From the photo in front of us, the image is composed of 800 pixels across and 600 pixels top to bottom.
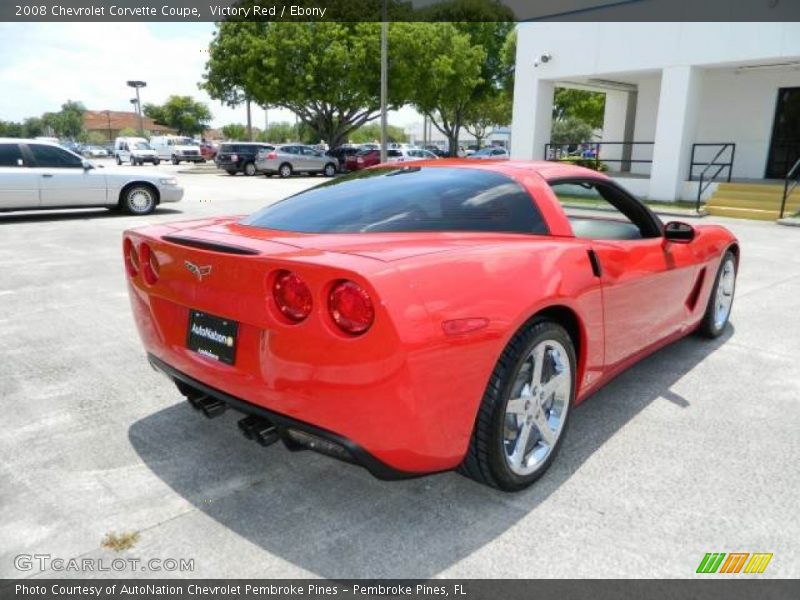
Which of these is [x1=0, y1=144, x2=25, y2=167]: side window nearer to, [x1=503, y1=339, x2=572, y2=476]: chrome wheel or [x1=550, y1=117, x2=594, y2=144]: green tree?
A: [x1=503, y1=339, x2=572, y2=476]: chrome wheel

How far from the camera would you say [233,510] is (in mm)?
2518

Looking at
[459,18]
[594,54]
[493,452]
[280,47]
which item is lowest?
[493,452]

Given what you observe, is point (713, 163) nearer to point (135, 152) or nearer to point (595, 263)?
point (595, 263)

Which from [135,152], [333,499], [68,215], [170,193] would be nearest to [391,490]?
[333,499]

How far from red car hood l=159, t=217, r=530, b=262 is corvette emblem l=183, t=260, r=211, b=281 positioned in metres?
0.13

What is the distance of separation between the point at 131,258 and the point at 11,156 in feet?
31.9

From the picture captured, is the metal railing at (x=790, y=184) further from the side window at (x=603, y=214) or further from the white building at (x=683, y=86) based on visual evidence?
the side window at (x=603, y=214)

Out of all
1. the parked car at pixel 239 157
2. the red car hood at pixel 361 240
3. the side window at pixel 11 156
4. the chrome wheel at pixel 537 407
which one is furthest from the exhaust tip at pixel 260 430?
the parked car at pixel 239 157

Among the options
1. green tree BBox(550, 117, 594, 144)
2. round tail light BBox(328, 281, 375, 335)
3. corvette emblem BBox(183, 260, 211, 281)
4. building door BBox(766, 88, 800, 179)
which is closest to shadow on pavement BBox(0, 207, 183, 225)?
corvette emblem BBox(183, 260, 211, 281)

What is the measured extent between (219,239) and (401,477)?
1.22m

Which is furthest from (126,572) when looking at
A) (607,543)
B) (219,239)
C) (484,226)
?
(484,226)

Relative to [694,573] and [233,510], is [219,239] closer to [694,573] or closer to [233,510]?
[233,510]

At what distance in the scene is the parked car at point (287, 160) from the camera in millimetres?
28469

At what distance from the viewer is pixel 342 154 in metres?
31.0
